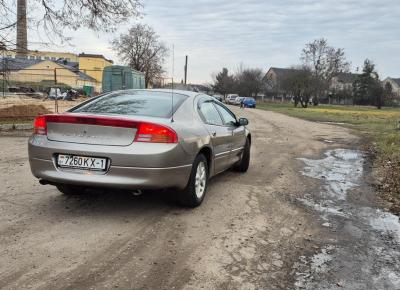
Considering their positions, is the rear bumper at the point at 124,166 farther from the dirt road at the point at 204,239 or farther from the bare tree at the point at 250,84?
the bare tree at the point at 250,84

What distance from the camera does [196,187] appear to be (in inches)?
233

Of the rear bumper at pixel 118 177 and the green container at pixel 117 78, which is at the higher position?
the green container at pixel 117 78

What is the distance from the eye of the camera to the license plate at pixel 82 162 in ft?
16.8

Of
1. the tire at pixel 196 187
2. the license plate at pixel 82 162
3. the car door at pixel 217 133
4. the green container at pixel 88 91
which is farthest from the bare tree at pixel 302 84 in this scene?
the license plate at pixel 82 162

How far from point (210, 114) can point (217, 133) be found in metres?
0.39

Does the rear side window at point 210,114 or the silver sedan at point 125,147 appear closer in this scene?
the silver sedan at point 125,147

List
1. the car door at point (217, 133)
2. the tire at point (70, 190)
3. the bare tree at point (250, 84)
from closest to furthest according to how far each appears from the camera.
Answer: the tire at point (70, 190) < the car door at point (217, 133) < the bare tree at point (250, 84)

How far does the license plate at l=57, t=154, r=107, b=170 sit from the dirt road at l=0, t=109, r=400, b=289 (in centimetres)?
60

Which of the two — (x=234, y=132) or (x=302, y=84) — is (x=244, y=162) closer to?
(x=234, y=132)

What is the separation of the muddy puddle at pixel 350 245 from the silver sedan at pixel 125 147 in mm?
1709

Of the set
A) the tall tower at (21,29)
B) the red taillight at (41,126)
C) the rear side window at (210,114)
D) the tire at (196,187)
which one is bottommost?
the tire at (196,187)

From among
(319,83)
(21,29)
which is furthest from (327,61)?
(21,29)

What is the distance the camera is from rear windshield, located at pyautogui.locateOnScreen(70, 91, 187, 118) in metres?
5.76

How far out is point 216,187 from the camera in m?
7.34
